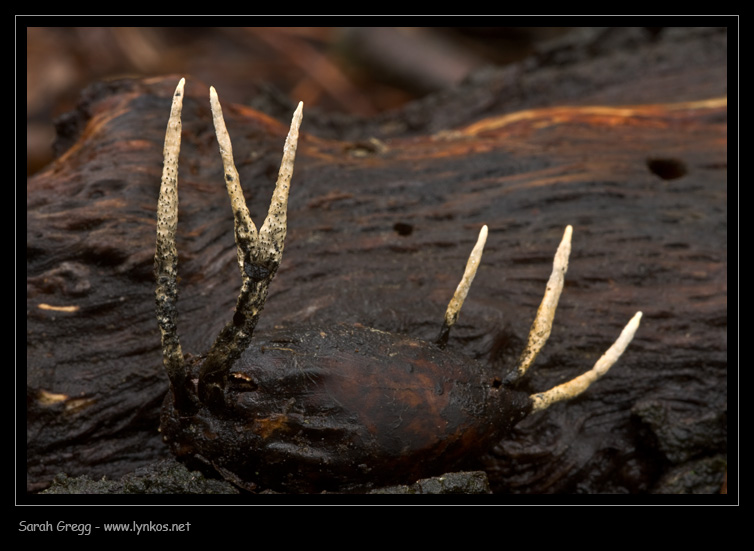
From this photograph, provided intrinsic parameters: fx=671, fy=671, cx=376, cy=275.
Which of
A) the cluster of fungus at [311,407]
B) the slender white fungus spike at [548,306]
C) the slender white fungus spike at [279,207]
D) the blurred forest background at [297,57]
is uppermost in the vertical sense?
the blurred forest background at [297,57]

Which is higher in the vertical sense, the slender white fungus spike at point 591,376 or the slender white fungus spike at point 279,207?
the slender white fungus spike at point 279,207

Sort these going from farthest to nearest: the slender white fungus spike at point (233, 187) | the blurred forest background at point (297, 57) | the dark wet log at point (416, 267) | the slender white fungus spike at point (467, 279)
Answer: the blurred forest background at point (297, 57), the dark wet log at point (416, 267), the slender white fungus spike at point (467, 279), the slender white fungus spike at point (233, 187)

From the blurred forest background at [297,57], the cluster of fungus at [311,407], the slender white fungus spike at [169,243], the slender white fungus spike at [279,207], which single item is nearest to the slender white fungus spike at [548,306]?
the cluster of fungus at [311,407]

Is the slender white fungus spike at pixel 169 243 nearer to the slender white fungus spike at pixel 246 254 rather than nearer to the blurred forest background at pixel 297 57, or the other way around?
the slender white fungus spike at pixel 246 254

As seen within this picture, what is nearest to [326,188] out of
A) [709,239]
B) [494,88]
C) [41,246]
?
[41,246]

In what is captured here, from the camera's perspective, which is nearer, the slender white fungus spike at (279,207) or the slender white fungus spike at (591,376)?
the slender white fungus spike at (279,207)

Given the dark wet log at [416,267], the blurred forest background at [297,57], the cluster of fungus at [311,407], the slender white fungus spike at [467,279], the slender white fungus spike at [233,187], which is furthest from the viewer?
the blurred forest background at [297,57]

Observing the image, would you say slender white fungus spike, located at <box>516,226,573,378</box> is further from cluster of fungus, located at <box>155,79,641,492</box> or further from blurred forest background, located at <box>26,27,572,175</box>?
blurred forest background, located at <box>26,27,572,175</box>
